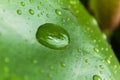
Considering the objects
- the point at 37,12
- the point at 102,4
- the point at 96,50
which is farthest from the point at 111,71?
the point at 102,4

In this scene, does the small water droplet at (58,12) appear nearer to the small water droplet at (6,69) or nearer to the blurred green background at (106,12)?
the small water droplet at (6,69)

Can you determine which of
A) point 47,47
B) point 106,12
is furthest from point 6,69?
point 106,12

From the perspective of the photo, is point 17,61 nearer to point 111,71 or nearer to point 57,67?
point 57,67

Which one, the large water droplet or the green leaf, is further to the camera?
the green leaf

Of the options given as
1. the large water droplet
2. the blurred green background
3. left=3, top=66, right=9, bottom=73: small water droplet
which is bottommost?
the blurred green background

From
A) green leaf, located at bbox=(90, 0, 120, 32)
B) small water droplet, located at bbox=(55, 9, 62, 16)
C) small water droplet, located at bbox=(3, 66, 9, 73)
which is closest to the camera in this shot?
small water droplet, located at bbox=(3, 66, 9, 73)

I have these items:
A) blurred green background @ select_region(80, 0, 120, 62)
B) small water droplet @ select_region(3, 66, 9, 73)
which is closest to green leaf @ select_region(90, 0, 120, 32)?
blurred green background @ select_region(80, 0, 120, 62)

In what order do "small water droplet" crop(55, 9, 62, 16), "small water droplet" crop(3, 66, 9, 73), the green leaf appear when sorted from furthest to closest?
the green leaf < "small water droplet" crop(55, 9, 62, 16) < "small water droplet" crop(3, 66, 9, 73)

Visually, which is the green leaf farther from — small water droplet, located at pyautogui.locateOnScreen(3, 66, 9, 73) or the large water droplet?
small water droplet, located at pyautogui.locateOnScreen(3, 66, 9, 73)

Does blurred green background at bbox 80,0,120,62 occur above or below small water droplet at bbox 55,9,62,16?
below
